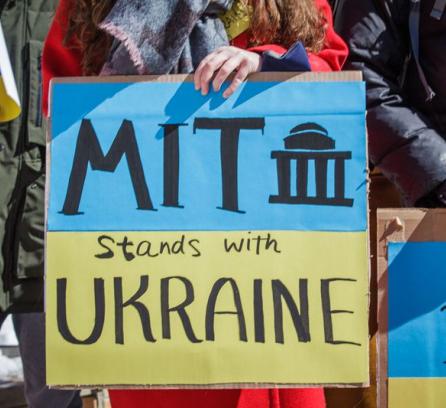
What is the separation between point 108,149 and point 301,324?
0.51 meters

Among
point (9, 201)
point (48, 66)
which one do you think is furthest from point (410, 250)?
point (9, 201)

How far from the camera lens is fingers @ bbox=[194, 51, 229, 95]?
1.78m

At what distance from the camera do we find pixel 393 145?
7.08ft

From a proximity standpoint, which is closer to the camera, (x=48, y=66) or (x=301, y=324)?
(x=301, y=324)

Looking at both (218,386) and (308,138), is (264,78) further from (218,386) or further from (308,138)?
(218,386)

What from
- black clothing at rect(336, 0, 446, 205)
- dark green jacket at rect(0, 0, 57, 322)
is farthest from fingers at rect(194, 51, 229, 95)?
dark green jacket at rect(0, 0, 57, 322)

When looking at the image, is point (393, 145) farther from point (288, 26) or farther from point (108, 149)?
point (108, 149)

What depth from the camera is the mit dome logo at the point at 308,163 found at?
1775 mm

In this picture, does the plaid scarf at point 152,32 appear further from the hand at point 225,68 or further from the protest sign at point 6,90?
the protest sign at point 6,90

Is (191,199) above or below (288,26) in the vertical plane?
below

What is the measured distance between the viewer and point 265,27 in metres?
1.95

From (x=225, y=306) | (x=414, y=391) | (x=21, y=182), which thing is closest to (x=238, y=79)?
(x=225, y=306)

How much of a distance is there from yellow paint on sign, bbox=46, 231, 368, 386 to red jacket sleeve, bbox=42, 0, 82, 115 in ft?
1.60

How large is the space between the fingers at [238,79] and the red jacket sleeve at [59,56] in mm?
433
